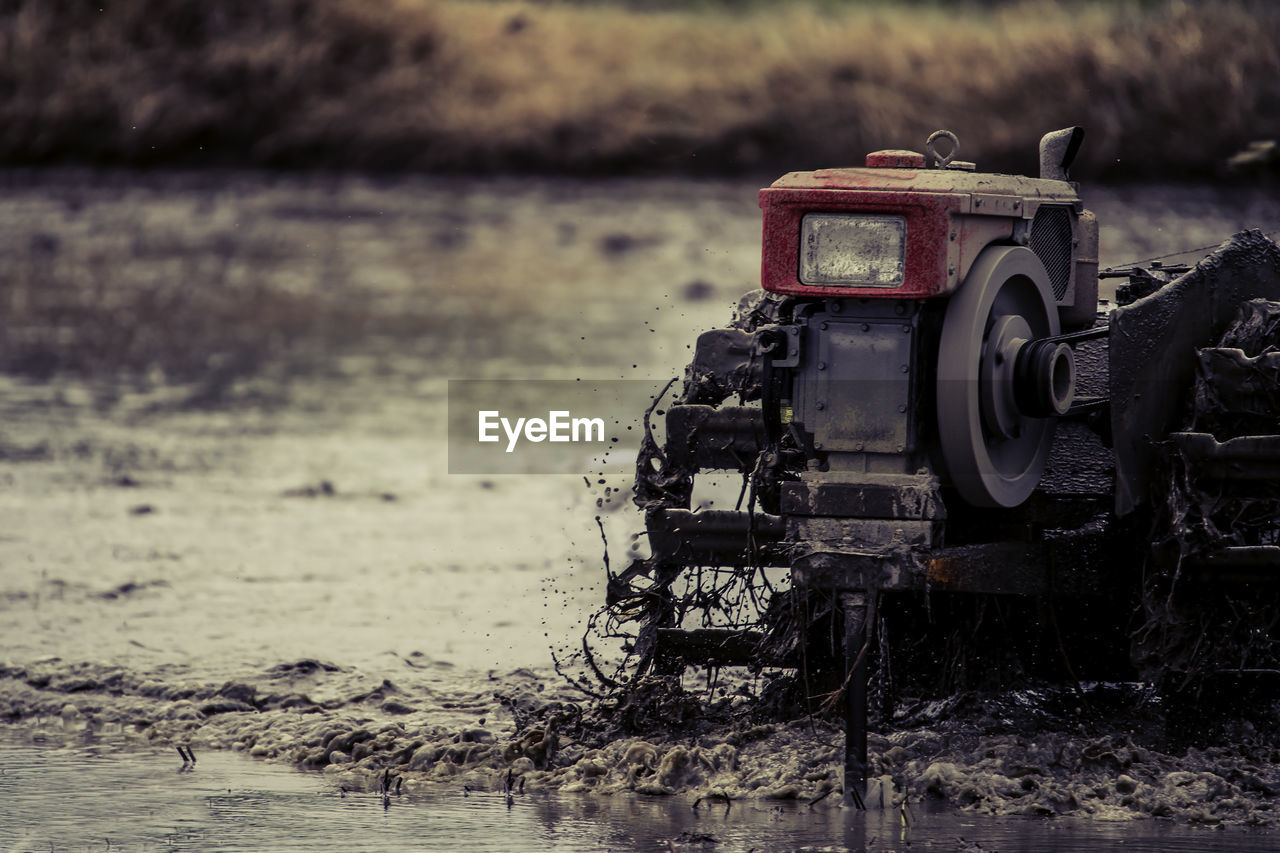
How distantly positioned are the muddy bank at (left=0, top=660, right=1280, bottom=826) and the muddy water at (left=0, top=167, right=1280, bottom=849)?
0.02m

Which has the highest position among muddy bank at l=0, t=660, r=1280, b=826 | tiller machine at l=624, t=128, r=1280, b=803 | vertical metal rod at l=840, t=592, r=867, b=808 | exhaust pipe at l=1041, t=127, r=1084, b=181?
exhaust pipe at l=1041, t=127, r=1084, b=181

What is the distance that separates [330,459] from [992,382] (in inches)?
260

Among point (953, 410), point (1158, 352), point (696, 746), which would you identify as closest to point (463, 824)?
point (696, 746)

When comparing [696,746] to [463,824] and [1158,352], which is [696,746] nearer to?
[463,824]

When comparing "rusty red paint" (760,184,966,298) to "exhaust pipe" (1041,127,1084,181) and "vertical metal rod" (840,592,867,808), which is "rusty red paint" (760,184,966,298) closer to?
"vertical metal rod" (840,592,867,808)

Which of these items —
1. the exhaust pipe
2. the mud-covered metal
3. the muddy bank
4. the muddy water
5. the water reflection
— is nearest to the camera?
the water reflection

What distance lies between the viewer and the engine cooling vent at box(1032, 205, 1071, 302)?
553 centimetres

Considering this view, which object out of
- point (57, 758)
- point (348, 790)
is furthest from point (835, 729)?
point (57, 758)

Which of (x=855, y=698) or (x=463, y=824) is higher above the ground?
(x=855, y=698)

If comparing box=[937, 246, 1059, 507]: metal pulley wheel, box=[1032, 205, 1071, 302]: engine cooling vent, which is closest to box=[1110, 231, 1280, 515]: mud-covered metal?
box=[937, 246, 1059, 507]: metal pulley wheel

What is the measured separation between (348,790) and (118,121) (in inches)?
507

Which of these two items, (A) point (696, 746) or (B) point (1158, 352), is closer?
(B) point (1158, 352)

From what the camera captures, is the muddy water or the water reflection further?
the muddy water

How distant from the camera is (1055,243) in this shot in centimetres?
561
